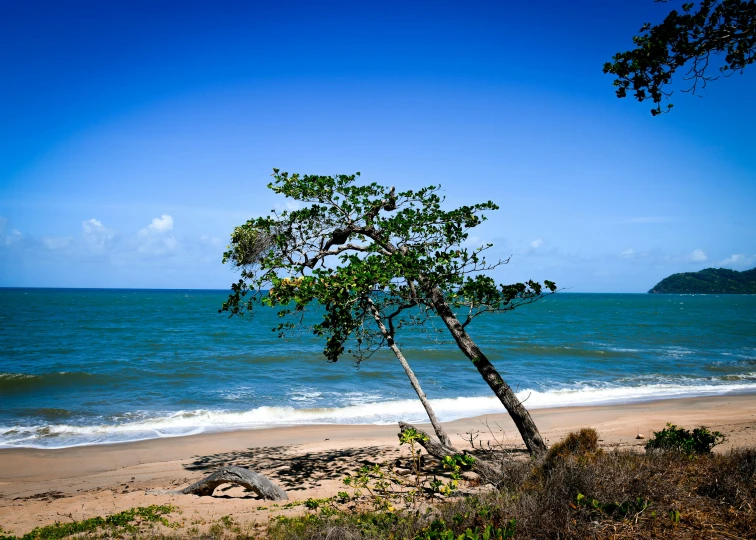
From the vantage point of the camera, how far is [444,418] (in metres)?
16.2

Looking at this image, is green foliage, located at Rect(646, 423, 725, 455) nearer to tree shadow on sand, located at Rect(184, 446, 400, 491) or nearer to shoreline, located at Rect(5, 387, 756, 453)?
shoreline, located at Rect(5, 387, 756, 453)

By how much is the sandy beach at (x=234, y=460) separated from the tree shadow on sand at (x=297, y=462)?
0.02m

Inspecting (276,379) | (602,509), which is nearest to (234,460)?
(602,509)

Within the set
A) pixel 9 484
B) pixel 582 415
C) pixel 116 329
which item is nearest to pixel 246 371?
pixel 9 484

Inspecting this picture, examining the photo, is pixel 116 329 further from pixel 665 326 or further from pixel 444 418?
pixel 665 326

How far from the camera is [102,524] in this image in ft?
21.7

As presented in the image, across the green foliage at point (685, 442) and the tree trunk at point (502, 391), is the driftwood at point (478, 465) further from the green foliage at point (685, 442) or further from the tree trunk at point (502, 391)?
the green foliage at point (685, 442)

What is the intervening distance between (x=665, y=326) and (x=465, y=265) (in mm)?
58212

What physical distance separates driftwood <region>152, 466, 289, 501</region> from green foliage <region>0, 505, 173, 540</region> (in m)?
0.92

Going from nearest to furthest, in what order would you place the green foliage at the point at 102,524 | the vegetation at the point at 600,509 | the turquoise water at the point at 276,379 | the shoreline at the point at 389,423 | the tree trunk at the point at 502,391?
the vegetation at the point at 600,509, the green foliage at the point at 102,524, the tree trunk at the point at 502,391, the shoreline at the point at 389,423, the turquoise water at the point at 276,379

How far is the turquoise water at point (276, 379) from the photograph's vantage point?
52.6 feet

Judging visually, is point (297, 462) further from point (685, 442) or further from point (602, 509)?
point (602, 509)

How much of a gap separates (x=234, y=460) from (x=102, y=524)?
15.9 feet

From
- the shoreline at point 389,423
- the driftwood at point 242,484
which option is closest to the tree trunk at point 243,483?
the driftwood at point 242,484
